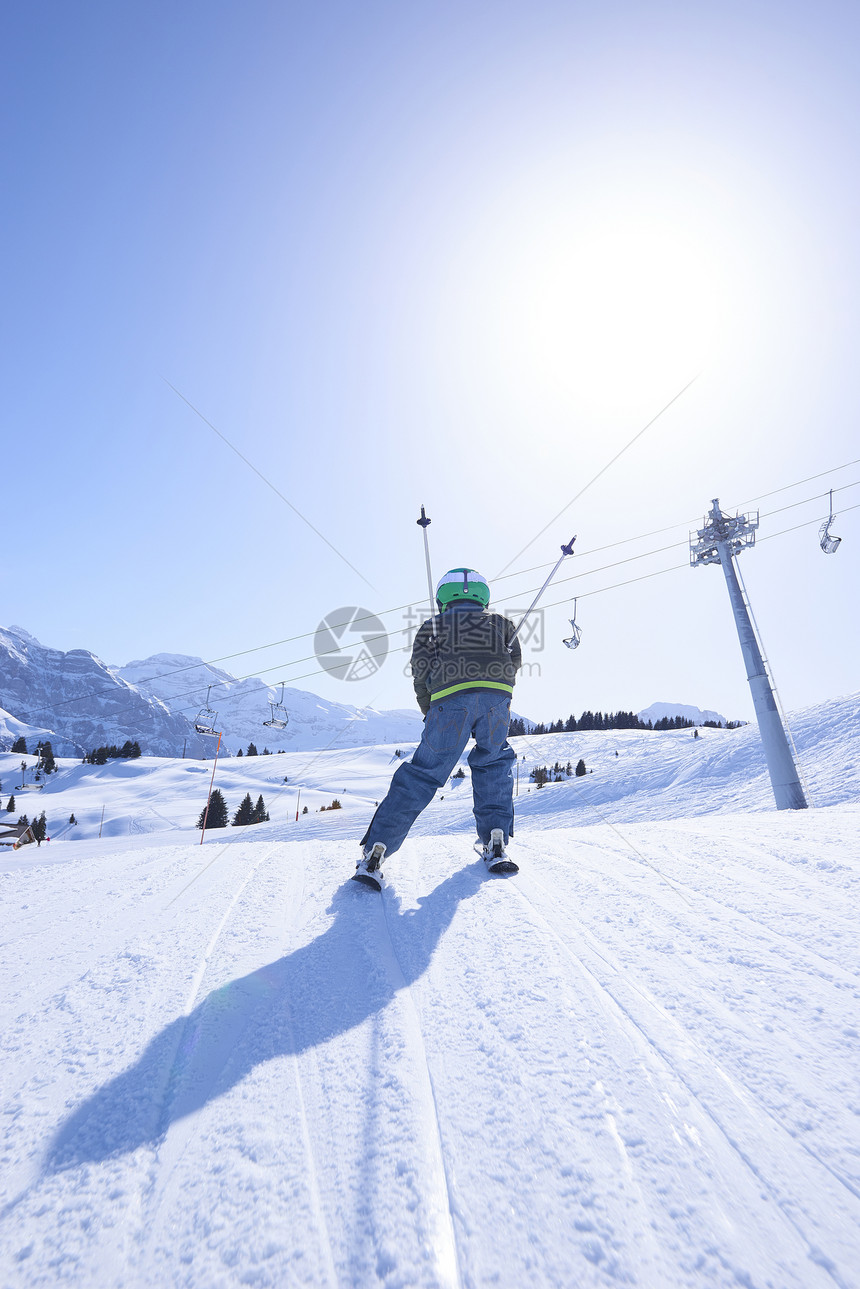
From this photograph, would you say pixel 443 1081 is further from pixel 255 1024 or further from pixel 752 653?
pixel 752 653

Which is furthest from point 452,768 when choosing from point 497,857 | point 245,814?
point 245,814

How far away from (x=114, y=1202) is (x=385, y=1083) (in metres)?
0.63

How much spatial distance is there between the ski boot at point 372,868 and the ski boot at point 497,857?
712 millimetres

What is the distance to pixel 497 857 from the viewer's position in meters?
3.56

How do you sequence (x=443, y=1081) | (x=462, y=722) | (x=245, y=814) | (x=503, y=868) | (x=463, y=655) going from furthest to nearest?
1. (x=245, y=814)
2. (x=463, y=655)
3. (x=462, y=722)
4. (x=503, y=868)
5. (x=443, y=1081)

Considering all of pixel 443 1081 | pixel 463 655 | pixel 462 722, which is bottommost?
pixel 443 1081

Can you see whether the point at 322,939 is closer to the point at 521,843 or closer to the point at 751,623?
the point at 521,843

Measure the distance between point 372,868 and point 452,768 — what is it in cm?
79

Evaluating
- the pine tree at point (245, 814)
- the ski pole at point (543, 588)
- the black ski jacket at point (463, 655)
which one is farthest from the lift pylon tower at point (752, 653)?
the pine tree at point (245, 814)

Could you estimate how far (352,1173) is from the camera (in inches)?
43.7

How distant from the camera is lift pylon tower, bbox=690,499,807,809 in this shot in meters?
11.5

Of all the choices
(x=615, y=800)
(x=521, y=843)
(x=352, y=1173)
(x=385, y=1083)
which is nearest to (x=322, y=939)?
(x=385, y=1083)

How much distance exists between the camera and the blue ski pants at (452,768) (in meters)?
3.56

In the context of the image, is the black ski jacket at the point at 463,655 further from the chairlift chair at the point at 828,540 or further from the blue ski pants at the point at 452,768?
the chairlift chair at the point at 828,540
